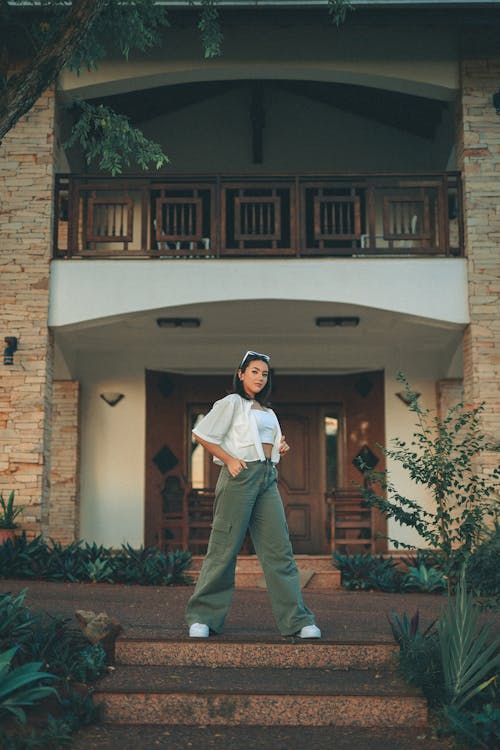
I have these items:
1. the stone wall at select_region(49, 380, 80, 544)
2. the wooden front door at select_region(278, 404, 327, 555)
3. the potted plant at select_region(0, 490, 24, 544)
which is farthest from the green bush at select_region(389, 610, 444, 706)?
the stone wall at select_region(49, 380, 80, 544)

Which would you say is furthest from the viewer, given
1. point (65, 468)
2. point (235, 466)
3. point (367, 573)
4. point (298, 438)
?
point (298, 438)

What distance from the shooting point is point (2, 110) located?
20.0ft

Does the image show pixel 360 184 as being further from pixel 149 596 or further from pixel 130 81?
pixel 149 596

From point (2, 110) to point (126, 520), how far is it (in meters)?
7.13

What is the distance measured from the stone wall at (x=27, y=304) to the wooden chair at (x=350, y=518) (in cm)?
355

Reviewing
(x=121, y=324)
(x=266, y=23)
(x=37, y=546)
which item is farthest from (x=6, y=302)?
(x=266, y=23)

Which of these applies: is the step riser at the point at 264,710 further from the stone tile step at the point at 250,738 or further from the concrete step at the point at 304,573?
the concrete step at the point at 304,573

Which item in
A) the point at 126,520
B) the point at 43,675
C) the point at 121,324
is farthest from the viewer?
the point at 126,520

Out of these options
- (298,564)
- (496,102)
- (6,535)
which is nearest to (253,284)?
(298,564)

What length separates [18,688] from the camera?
4.53 meters

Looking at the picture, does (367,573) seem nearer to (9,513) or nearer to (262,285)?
(262,285)

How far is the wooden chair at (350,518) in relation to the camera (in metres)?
11.0

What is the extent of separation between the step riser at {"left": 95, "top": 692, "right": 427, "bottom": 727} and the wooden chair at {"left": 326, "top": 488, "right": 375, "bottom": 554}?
6058 mm

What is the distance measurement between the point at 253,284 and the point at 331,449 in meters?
3.65
